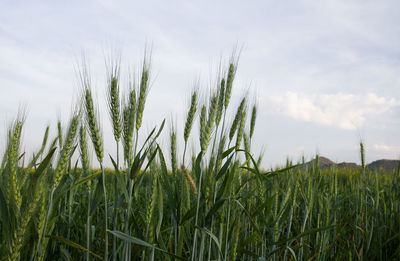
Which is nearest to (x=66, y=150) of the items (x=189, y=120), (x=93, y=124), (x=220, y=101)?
(x=93, y=124)

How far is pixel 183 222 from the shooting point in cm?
164

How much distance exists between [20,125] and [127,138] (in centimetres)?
51

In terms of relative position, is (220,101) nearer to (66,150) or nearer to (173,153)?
(173,153)

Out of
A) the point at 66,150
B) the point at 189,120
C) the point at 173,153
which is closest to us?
the point at 66,150

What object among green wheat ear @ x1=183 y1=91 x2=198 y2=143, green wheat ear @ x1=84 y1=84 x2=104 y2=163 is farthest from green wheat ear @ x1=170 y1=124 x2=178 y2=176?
green wheat ear @ x1=84 y1=84 x2=104 y2=163

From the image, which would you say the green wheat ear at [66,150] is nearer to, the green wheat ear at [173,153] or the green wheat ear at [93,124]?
the green wheat ear at [93,124]

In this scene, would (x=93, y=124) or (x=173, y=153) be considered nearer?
(x=93, y=124)

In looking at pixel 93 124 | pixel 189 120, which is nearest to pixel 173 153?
pixel 189 120

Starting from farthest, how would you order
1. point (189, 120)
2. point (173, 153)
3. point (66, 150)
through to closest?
point (173, 153) < point (189, 120) < point (66, 150)

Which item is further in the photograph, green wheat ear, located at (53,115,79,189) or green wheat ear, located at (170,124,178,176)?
green wheat ear, located at (170,124,178,176)

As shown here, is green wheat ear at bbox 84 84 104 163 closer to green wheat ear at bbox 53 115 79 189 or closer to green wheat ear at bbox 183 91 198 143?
green wheat ear at bbox 53 115 79 189

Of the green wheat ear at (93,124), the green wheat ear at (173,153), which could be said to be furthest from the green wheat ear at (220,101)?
the green wheat ear at (93,124)

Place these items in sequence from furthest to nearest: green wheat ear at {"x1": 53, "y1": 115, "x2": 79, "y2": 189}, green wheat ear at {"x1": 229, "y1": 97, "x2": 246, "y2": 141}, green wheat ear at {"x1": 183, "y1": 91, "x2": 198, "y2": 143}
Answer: green wheat ear at {"x1": 229, "y1": 97, "x2": 246, "y2": 141} → green wheat ear at {"x1": 183, "y1": 91, "x2": 198, "y2": 143} → green wheat ear at {"x1": 53, "y1": 115, "x2": 79, "y2": 189}

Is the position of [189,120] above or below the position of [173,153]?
above
